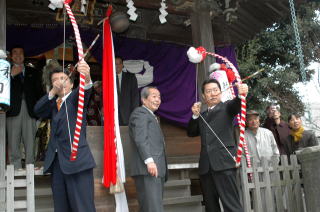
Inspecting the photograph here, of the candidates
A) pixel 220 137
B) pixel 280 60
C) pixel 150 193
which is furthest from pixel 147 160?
pixel 280 60

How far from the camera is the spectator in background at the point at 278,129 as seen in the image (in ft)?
19.5

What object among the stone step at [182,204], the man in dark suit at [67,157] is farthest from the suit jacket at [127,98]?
the man in dark suit at [67,157]

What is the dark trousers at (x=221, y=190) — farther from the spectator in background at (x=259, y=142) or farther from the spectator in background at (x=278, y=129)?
the spectator in background at (x=278, y=129)

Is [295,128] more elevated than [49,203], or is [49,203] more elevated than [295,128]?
[295,128]

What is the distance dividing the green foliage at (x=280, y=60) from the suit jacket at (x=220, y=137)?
7255 millimetres

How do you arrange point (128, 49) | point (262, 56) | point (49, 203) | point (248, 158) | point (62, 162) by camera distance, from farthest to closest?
point (262, 56) → point (128, 49) → point (248, 158) → point (49, 203) → point (62, 162)

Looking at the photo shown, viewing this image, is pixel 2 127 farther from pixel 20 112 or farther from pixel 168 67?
pixel 168 67

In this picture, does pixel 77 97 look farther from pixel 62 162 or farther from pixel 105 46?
pixel 105 46

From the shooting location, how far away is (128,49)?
6914mm

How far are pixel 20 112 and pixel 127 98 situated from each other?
163 centimetres

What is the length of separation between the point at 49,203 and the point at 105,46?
199 cm

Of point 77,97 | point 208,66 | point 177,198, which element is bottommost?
point 177,198

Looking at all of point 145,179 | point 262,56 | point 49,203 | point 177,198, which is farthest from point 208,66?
point 262,56

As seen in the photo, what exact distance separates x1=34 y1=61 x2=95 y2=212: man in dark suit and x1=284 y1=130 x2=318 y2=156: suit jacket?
139 inches
